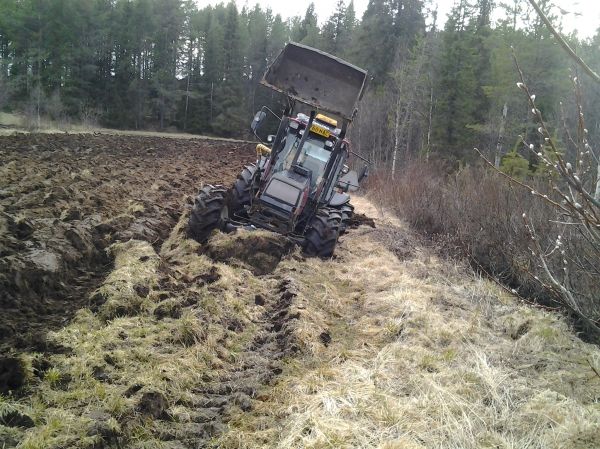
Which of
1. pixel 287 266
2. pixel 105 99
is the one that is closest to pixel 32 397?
pixel 287 266

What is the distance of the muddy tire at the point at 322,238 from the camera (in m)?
8.66

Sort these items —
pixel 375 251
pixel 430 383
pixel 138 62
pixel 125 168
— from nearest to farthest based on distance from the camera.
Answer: pixel 430 383
pixel 375 251
pixel 125 168
pixel 138 62

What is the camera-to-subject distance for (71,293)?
5840 mm

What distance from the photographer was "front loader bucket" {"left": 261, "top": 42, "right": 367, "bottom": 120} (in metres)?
10.3

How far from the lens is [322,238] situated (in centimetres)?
866

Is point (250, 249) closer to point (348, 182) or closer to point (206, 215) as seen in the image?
point (206, 215)

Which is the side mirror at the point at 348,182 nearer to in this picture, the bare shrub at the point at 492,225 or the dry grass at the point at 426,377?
the bare shrub at the point at 492,225

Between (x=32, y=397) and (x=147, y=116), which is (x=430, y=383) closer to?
(x=32, y=397)

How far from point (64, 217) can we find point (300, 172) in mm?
4012

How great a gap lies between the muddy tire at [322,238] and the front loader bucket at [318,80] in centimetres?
270

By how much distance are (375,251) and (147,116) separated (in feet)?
122

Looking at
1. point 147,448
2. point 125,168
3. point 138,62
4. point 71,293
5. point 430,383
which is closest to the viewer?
point 147,448

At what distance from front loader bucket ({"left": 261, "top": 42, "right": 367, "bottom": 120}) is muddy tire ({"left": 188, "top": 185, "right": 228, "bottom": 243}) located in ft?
9.77

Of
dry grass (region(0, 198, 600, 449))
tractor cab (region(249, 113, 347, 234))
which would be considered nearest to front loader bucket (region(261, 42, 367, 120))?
tractor cab (region(249, 113, 347, 234))
